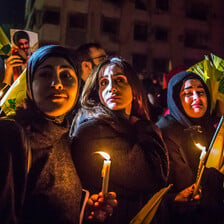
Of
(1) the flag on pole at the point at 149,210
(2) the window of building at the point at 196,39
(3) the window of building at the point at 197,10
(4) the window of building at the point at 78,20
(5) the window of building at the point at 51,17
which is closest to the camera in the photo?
(1) the flag on pole at the point at 149,210

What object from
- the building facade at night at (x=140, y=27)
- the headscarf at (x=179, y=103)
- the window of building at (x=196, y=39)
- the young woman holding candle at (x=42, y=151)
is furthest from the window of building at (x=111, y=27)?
the young woman holding candle at (x=42, y=151)

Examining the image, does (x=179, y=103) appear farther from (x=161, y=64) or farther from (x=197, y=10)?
(x=197, y=10)

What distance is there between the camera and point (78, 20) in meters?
22.5

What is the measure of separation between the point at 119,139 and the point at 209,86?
1754mm

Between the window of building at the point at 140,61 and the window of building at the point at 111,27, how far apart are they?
6.56 ft

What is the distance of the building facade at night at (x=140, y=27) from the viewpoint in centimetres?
2188

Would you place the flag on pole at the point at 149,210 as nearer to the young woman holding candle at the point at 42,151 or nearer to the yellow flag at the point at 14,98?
the young woman holding candle at the point at 42,151

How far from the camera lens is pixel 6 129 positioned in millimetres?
2186

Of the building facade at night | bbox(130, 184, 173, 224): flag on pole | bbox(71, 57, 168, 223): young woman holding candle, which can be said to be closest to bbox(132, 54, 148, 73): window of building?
the building facade at night

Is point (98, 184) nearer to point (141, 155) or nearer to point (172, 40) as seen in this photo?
point (141, 155)

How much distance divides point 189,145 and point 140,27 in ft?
71.6

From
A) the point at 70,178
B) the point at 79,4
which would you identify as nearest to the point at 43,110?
the point at 70,178

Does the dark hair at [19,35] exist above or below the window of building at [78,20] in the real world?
below

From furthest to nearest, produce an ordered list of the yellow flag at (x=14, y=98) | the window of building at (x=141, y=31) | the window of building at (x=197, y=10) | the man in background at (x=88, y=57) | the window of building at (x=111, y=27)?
the window of building at (x=197, y=10), the window of building at (x=141, y=31), the window of building at (x=111, y=27), the man in background at (x=88, y=57), the yellow flag at (x=14, y=98)
